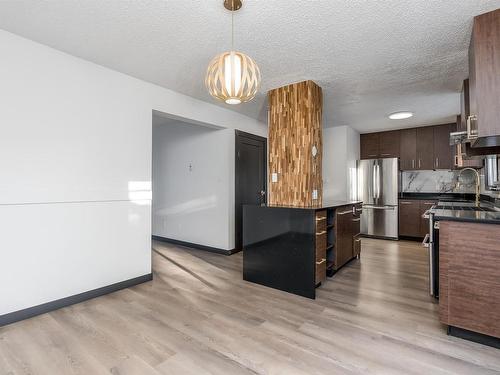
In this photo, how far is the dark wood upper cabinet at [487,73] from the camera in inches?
76.0

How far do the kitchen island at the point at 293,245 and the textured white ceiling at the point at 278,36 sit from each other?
1571mm

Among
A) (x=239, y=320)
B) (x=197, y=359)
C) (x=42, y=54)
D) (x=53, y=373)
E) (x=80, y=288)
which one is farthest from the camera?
(x=80, y=288)

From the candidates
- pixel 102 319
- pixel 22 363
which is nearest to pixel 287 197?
pixel 102 319

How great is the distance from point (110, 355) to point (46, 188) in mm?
1624

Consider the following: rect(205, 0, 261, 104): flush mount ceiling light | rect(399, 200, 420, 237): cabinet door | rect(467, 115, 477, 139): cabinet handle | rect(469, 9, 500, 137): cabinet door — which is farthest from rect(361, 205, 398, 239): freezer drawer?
rect(205, 0, 261, 104): flush mount ceiling light

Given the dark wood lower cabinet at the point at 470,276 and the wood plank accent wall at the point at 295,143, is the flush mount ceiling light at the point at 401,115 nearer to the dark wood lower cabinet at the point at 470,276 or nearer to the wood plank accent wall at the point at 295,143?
the wood plank accent wall at the point at 295,143

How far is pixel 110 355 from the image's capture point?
181cm

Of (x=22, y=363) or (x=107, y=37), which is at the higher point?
(x=107, y=37)

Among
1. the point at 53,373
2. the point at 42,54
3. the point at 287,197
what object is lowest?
the point at 53,373

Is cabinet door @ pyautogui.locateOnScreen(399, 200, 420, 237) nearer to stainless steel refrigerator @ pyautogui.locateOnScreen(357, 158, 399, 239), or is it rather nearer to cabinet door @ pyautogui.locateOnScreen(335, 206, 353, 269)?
stainless steel refrigerator @ pyautogui.locateOnScreen(357, 158, 399, 239)

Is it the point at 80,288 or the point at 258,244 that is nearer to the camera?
the point at 80,288

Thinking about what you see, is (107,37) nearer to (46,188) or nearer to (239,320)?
(46,188)

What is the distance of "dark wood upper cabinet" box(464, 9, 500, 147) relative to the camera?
76.0 inches

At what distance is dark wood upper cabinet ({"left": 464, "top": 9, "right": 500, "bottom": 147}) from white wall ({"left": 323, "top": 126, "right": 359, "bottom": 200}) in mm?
3580
